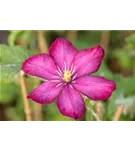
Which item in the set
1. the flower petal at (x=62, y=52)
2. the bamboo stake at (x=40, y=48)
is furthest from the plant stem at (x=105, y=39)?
the flower petal at (x=62, y=52)

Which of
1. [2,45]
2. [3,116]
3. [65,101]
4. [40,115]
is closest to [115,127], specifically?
[65,101]

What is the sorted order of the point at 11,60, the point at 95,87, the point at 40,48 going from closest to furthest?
the point at 95,87
the point at 11,60
the point at 40,48

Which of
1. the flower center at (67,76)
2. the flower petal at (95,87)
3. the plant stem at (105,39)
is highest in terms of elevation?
the plant stem at (105,39)

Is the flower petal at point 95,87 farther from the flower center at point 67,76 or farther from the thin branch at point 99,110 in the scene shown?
the thin branch at point 99,110

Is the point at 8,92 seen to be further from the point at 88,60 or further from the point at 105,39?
the point at 88,60

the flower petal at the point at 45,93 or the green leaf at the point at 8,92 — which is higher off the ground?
the flower petal at the point at 45,93

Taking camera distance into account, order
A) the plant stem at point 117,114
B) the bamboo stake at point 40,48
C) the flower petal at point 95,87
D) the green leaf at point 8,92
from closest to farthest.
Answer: the flower petal at point 95,87
the plant stem at point 117,114
the bamboo stake at point 40,48
the green leaf at point 8,92

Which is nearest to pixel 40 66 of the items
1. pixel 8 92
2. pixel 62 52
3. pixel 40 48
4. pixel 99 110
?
pixel 62 52
